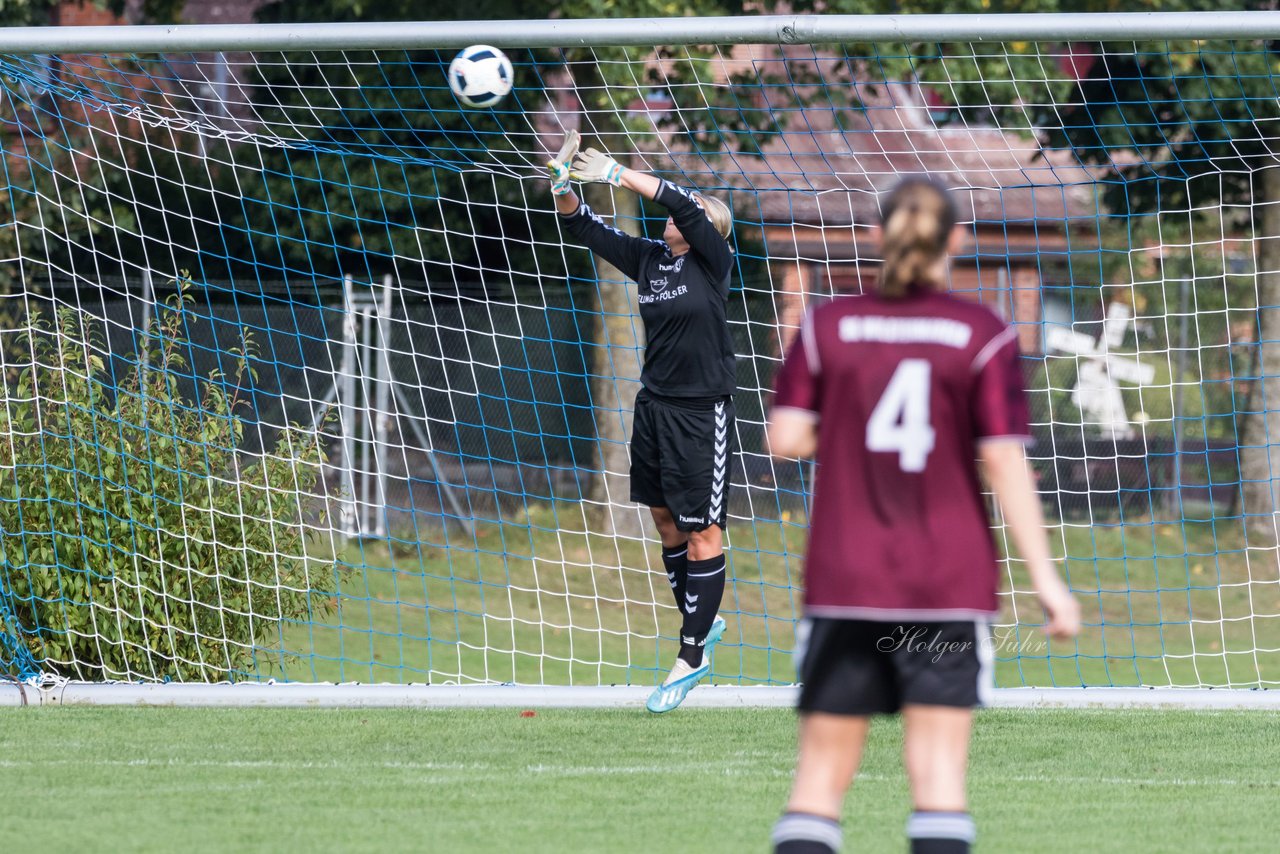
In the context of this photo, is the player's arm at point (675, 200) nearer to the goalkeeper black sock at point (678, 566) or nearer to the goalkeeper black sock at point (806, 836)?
the goalkeeper black sock at point (678, 566)

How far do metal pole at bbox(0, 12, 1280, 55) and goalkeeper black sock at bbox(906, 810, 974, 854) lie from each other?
13.1 feet

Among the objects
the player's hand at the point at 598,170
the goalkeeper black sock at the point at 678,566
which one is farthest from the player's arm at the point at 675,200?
the goalkeeper black sock at the point at 678,566

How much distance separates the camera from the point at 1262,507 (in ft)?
43.2

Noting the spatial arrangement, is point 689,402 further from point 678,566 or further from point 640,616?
point 640,616

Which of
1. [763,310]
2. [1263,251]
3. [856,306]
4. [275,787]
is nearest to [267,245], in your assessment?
[763,310]

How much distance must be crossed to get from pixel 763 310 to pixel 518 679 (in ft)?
20.1

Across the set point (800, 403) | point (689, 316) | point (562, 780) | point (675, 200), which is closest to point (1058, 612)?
point (800, 403)

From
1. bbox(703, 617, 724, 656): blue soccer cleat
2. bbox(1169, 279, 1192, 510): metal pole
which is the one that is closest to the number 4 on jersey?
bbox(703, 617, 724, 656): blue soccer cleat

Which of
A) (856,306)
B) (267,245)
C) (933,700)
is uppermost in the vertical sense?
(267,245)

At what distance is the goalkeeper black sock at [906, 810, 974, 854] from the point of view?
3.00 metres

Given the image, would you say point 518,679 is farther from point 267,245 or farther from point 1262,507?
point 267,245

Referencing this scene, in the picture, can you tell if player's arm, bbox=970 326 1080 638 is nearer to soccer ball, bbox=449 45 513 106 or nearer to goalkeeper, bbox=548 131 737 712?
goalkeeper, bbox=548 131 737 712

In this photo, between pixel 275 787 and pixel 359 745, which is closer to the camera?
pixel 275 787

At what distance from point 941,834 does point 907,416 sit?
0.81m
